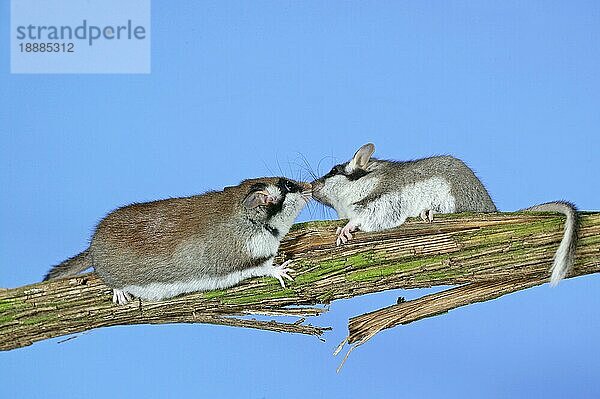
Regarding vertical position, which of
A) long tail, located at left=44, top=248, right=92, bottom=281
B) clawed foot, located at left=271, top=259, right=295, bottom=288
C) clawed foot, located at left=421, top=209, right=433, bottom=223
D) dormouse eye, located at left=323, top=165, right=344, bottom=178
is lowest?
clawed foot, located at left=271, top=259, right=295, bottom=288

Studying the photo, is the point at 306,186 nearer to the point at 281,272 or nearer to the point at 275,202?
the point at 275,202

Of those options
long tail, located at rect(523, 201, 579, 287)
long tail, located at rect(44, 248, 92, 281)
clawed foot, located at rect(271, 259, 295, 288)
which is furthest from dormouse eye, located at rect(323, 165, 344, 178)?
long tail, located at rect(44, 248, 92, 281)

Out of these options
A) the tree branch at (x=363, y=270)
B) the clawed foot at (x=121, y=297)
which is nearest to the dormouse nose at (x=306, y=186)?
the tree branch at (x=363, y=270)

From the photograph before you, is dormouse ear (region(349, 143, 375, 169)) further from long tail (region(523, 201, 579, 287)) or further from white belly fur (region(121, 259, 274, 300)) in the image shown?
long tail (region(523, 201, 579, 287))

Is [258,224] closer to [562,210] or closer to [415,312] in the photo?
[415,312]

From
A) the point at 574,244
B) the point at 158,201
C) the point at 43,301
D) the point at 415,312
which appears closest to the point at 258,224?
the point at 158,201

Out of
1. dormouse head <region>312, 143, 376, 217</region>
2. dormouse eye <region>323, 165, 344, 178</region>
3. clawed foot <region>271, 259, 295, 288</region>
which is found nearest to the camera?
clawed foot <region>271, 259, 295, 288</region>

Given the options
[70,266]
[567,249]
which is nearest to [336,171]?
[567,249]
